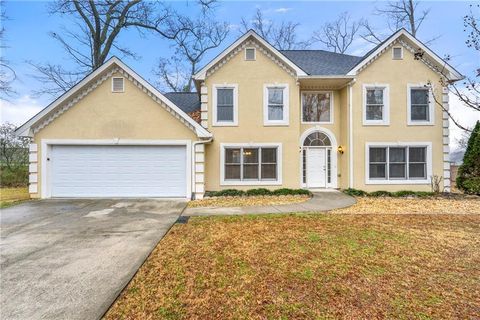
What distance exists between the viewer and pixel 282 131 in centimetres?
1212

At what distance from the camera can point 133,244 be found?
5312mm

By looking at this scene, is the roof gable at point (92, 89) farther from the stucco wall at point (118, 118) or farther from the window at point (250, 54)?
the window at point (250, 54)

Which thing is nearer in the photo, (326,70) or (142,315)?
(142,315)

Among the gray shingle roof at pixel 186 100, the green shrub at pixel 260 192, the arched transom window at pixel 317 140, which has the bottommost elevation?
the green shrub at pixel 260 192

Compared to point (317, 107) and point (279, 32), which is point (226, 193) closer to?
point (317, 107)

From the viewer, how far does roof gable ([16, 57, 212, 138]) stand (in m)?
10.5

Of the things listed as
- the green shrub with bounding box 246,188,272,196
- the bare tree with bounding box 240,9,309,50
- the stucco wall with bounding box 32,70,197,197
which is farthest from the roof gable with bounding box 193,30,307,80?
the bare tree with bounding box 240,9,309,50

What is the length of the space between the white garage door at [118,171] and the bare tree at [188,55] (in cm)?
1182

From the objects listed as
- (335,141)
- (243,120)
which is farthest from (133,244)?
(335,141)

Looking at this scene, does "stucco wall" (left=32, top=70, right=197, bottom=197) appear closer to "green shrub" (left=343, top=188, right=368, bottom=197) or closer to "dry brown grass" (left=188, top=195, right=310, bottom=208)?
"dry brown grass" (left=188, top=195, right=310, bottom=208)

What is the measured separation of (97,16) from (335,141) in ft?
63.7

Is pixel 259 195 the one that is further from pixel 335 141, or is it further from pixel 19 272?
pixel 19 272

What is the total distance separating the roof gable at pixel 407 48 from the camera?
39.6ft

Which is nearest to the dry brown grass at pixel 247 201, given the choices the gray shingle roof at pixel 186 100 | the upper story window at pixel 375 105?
the upper story window at pixel 375 105
